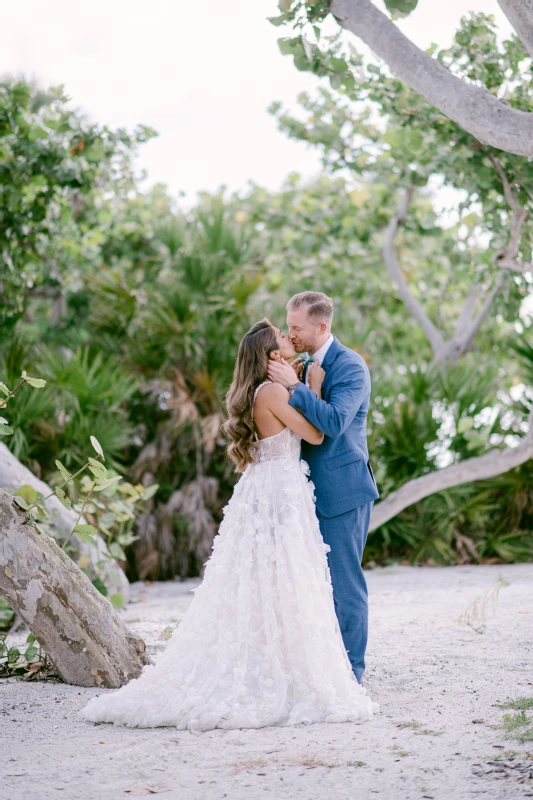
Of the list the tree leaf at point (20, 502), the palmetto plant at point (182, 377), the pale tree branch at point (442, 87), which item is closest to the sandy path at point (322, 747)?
the tree leaf at point (20, 502)

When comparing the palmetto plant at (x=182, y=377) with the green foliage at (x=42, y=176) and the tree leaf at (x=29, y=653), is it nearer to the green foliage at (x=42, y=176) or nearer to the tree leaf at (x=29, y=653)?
the green foliage at (x=42, y=176)

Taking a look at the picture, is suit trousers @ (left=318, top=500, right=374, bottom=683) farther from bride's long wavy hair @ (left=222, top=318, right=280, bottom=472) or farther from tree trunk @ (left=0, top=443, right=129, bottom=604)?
tree trunk @ (left=0, top=443, right=129, bottom=604)

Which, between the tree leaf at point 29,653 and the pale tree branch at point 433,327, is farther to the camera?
the pale tree branch at point 433,327

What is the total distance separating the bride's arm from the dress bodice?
0.07 metres

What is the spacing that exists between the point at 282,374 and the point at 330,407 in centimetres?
29

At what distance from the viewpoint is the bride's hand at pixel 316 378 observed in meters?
4.51

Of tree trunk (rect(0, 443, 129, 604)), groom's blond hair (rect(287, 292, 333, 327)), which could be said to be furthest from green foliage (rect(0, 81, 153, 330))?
groom's blond hair (rect(287, 292, 333, 327))

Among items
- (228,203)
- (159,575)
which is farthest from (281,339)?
(228,203)

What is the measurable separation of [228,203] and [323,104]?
555 centimetres

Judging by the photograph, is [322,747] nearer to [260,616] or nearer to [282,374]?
[260,616]

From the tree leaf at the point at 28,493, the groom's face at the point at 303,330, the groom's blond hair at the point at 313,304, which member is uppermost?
the groom's blond hair at the point at 313,304

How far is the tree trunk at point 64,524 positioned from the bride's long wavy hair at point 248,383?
2357mm

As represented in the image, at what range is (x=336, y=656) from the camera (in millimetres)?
4094

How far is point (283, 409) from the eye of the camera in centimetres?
425
